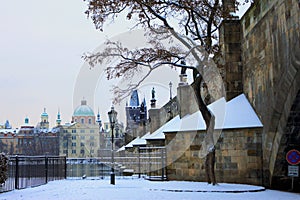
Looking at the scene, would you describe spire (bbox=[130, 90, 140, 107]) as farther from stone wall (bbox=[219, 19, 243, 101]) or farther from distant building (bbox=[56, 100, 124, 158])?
distant building (bbox=[56, 100, 124, 158])

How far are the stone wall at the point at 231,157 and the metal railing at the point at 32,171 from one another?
619cm

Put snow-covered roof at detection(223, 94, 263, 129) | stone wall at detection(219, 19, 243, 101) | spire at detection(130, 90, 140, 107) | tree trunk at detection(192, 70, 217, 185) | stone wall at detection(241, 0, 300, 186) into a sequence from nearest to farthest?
stone wall at detection(241, 0, 300, 186) → tree trunk at detection(192, 70, 217, 185) → snow-covered roof at detection(223, 94, 263, 129) → stone wall at detection(219, 19, 243, 101) → spire at detection(130, 90, 140, 107)

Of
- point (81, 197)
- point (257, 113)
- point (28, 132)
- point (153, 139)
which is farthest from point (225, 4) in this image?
point (28, 132)

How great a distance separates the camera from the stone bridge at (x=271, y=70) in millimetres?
12297

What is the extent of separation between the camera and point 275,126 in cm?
1415

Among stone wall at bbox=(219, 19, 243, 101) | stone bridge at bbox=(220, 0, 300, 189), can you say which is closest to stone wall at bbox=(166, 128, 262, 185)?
stone bridge at bbox=(220, 0, 300, 189)

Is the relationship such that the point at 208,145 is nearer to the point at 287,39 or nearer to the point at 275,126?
the point at 275,126

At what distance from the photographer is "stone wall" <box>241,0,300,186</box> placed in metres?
12.1

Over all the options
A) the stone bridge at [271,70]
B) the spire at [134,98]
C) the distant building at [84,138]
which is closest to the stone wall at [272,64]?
the stone bridge at [271,70]

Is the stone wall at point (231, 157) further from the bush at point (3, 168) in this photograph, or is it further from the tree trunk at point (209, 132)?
the bush at point (3, 168)

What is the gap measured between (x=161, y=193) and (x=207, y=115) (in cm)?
351

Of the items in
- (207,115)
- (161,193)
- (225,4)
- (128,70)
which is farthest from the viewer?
(225,4)

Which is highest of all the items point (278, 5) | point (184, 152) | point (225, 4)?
point (225, 4)

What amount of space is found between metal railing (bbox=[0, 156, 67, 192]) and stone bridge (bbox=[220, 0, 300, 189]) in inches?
342
